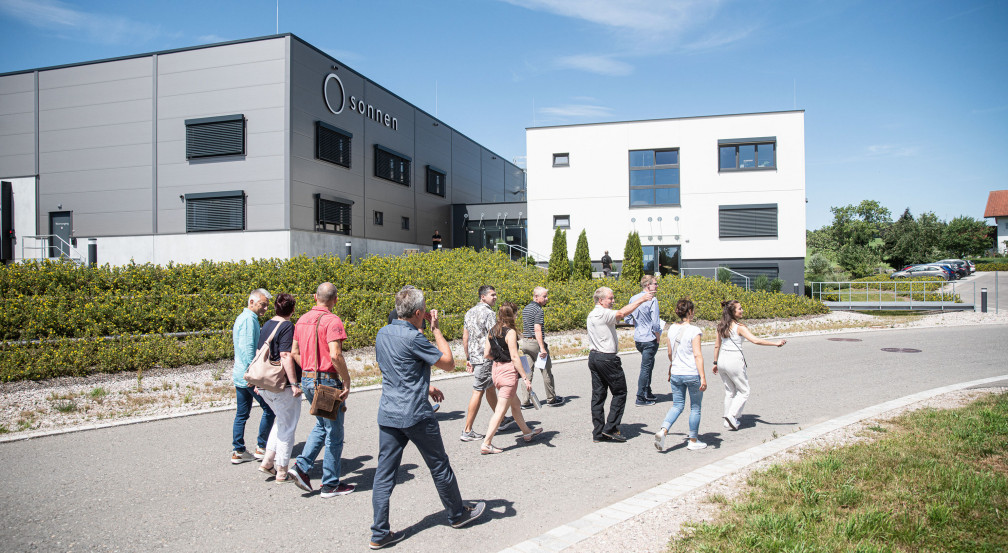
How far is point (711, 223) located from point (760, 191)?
113 inches

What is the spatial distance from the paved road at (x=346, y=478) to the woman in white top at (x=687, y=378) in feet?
0.79

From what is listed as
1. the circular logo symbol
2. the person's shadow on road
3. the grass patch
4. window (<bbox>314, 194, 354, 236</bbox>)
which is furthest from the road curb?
the circular logo symbol

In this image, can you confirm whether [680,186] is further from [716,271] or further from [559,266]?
[559,266]

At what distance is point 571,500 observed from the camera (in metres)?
4.94

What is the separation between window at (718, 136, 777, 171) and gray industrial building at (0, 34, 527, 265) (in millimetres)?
18746

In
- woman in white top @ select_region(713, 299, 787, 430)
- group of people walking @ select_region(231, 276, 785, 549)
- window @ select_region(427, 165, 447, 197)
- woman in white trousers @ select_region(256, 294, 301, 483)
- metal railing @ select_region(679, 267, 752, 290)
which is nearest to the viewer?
group of people walking @ select_region(231, 276, 785, 549)

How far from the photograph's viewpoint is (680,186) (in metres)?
30.1

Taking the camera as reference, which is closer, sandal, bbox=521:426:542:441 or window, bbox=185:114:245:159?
sandal, bbox=521:426:542:441

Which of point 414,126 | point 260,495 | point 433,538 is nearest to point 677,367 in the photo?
point 433,538

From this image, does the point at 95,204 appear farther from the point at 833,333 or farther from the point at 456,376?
the point at 833,333

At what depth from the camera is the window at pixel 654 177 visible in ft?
99.5

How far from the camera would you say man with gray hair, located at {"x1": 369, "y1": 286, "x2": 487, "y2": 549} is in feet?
13.6

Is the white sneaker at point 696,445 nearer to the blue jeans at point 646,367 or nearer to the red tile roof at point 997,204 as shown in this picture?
the blue jeans at point 646,367

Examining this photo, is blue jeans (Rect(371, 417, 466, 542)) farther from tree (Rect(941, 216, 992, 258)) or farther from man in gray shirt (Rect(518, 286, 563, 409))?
tree (Rect(941, 216, 992, 258))
